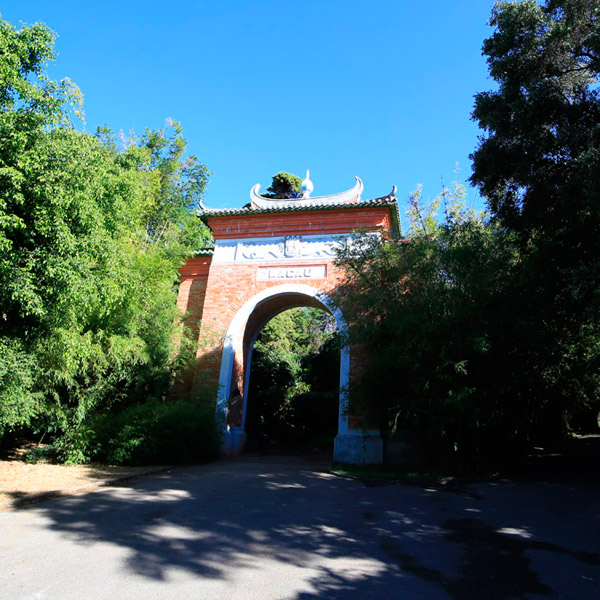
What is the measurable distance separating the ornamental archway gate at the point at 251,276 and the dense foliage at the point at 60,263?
2247 mm

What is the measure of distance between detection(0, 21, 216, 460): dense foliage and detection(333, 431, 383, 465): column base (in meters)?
4.63

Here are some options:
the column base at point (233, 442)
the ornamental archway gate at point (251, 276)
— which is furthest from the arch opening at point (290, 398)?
the ornamental archway gate at point (251, 276)

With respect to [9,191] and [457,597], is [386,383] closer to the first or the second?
[457,597]

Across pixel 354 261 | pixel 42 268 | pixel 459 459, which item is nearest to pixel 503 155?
pixel 354 261

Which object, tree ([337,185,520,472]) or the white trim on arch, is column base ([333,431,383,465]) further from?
tree ([337,185,520,472])

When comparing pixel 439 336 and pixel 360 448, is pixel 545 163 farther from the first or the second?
pixel 360 448

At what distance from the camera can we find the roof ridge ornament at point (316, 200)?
1139 cm

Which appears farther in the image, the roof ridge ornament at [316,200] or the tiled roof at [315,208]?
the roof ridge ornament at [316,200]

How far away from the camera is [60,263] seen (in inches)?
208

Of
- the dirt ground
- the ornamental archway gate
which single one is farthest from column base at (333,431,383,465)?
the dirt ground

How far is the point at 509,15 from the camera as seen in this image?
6.68 metres

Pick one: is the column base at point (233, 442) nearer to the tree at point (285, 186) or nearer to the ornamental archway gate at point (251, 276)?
the ornamental archway gate at point (251, 276)

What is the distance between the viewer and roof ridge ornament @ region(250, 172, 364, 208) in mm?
11391

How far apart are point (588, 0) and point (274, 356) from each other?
41.1 feet
